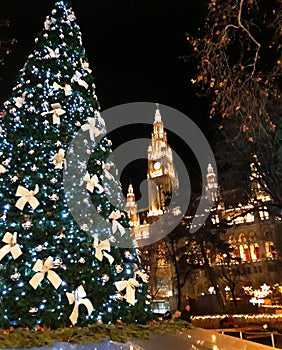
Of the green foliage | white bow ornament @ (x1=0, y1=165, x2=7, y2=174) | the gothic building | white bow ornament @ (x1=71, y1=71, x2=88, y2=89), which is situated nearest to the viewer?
the green foliage

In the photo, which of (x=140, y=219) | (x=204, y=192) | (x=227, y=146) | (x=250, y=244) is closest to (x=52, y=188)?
(x=227, y=146)

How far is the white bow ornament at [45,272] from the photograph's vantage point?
6641 mm

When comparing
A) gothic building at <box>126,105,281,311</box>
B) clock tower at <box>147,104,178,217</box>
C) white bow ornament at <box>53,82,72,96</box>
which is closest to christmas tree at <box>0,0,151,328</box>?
white bow ornament at <box>53,82,72,96</box>

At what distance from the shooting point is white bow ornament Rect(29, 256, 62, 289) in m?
6.64

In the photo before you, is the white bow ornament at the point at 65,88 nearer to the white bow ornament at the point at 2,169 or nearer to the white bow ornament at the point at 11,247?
the white bow ornament at the point at 2,169

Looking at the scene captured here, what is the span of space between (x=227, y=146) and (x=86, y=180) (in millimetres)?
9470

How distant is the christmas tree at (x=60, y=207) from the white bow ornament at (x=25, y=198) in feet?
0.06

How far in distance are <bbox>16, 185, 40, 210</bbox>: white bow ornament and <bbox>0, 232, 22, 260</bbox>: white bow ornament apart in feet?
1.79

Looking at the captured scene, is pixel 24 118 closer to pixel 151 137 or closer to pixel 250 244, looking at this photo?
pixel 250 244

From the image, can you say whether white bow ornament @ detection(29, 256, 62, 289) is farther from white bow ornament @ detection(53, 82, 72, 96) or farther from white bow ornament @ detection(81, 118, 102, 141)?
white bow ornament @ detection(53, 82, 72, 96)

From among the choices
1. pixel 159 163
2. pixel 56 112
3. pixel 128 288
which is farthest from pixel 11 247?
pixel 159 163

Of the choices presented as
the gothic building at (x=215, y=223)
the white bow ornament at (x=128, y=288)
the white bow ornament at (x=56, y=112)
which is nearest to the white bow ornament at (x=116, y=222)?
the white bow ornament at (x=128, y=288)

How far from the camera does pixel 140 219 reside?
81.7 m

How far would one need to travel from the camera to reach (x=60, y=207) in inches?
289
